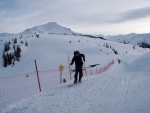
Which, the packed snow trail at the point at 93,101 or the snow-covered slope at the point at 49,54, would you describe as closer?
the packed snow trail at the point at 93,101

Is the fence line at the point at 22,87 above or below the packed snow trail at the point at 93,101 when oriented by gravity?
below

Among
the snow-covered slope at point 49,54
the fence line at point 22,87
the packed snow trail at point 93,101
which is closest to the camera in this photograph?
the packed snow trail at point 93,101

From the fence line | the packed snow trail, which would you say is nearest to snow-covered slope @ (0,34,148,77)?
the fence line

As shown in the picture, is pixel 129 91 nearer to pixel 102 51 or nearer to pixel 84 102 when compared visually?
pixel 84 102

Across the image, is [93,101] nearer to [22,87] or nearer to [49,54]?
[22,87]

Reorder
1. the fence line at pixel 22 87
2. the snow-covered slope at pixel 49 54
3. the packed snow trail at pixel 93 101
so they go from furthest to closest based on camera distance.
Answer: the snow-covered slope at pixel 49 54, the fence line at pixel 22 87, the packed snow trail at pixel 93 101

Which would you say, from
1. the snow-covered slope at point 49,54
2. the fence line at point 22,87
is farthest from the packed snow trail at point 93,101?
the snow-covered slope at point 49,54

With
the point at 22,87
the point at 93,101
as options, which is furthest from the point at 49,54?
the point at 93,101

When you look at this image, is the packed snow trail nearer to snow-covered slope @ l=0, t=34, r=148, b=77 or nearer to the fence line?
the fence line

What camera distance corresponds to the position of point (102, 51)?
47.7 meters

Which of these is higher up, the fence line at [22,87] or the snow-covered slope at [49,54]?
the snow-covered slope at [49,54]

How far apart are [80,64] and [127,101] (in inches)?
201

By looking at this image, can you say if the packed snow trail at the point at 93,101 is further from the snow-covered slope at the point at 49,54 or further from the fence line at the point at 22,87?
the snow-covered slope at the point at 49,54

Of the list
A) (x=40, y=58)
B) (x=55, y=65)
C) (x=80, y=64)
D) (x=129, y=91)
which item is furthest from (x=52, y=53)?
(x=129, y=91)
